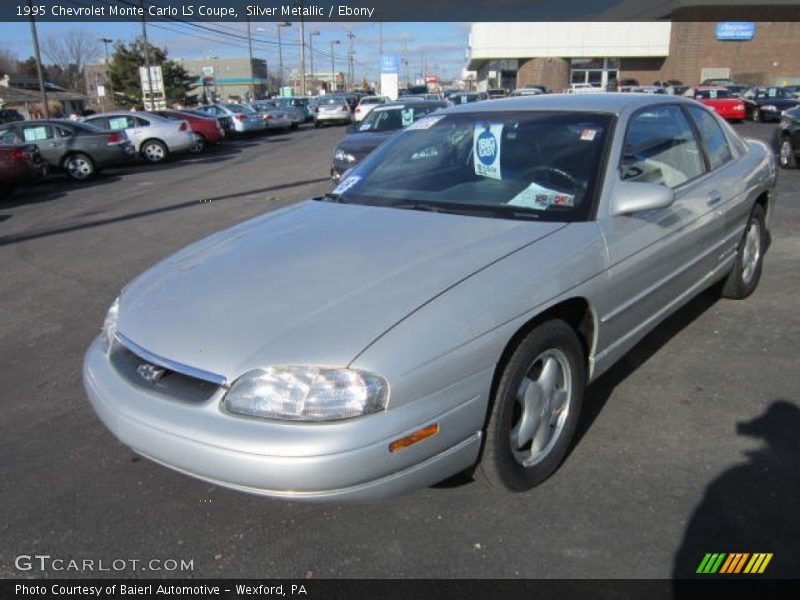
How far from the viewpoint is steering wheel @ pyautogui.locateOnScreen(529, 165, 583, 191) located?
3180mm

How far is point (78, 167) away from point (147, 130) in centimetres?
389

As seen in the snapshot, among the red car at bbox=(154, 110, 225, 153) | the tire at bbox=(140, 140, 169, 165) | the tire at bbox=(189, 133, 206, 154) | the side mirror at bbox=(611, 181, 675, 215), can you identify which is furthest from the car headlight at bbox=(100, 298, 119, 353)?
the red car at bbox=(154, 110, 225, 153)

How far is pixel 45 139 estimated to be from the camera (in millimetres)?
16047

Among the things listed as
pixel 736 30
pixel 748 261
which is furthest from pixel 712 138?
pixel 736 30

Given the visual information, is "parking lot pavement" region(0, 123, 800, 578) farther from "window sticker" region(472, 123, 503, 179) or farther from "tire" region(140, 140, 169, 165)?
"tire" region(140, 140, 169, 165)

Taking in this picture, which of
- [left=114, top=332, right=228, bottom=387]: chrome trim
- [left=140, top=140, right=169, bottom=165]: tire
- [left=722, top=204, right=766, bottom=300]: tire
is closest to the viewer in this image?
[left=114, top=332, right=228, bottom=387]: chrome trim

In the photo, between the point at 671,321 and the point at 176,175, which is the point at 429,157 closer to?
the point at 671,321

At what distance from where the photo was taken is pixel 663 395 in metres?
3.68

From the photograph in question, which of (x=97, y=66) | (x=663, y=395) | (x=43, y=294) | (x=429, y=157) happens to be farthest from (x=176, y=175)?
(x=97, y=66)

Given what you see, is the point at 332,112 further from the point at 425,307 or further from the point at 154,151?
the point at 425,307

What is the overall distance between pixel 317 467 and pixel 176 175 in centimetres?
1579

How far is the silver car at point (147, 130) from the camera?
1975 centimetres

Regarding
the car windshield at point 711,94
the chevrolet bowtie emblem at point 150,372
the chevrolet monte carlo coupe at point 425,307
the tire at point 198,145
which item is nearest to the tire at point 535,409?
the chevrolet monte carlo coupe at point 425,307

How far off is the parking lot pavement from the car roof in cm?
155
